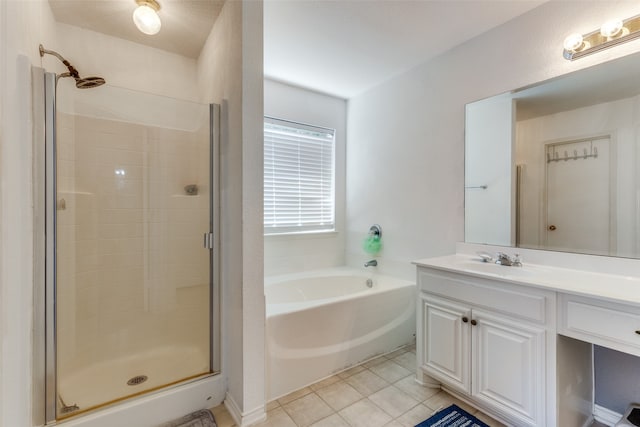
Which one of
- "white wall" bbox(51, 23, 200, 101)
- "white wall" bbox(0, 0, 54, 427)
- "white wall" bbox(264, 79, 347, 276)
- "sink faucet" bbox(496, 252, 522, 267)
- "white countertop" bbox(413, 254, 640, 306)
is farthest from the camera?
"white wall" bbox(264, 79, 347, 276)

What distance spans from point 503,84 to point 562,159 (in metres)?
0.63

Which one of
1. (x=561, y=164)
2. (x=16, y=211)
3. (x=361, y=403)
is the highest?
(x=561, y=164)

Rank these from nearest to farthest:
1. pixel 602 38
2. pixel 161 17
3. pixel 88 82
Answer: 1. pixel 602 38
2. pixel 88 82
3. pixel 161 17

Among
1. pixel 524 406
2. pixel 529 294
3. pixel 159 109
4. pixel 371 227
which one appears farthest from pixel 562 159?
pixel 159 109

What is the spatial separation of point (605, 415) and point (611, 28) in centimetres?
202

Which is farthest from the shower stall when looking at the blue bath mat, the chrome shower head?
the blue bath mat

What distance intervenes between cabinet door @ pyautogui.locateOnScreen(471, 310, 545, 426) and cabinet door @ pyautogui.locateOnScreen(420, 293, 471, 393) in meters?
0.05

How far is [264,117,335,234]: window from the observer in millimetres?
2768

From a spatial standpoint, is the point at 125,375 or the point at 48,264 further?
the point at 125,375

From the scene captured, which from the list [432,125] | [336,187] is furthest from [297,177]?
[432,125]

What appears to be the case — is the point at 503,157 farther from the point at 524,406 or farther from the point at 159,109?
the point at 159,109

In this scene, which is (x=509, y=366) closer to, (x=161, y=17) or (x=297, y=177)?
(x=297, y=177)

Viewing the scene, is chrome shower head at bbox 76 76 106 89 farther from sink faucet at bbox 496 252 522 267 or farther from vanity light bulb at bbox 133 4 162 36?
sink faucet at bbox 496 252 522 267

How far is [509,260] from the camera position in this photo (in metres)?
1.73
